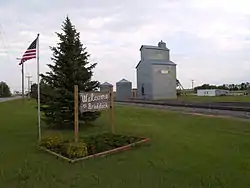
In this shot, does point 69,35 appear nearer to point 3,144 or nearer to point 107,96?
point 107,96

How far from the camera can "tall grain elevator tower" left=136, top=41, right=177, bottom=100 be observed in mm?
50781

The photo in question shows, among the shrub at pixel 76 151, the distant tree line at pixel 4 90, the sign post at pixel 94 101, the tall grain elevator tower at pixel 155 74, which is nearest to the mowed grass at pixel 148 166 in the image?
the shrub at pixel 76 151

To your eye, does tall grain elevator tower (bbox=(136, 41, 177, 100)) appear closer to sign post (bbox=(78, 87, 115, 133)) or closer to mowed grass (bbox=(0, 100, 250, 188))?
sign post (bbox=(78, 87, 115, 133))

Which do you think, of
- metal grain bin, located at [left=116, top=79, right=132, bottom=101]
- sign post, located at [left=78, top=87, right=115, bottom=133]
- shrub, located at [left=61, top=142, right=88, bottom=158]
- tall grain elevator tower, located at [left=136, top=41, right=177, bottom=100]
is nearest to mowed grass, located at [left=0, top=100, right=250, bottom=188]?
shrub, located at [left=61, top=142, right=88, bottom=158]

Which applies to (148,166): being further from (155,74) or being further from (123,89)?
(123,89)

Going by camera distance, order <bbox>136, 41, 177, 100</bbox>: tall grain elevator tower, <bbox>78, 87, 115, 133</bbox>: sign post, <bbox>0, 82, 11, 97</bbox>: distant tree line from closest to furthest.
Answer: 1. <bbox>78, 87, 115, 133</bbox>: sign post
2. <bbox>136, 41, 177, 100</bbox>: tall grain elevator tower
3. <bbox>0, 82, 11, 97</bbox>: distant tree line

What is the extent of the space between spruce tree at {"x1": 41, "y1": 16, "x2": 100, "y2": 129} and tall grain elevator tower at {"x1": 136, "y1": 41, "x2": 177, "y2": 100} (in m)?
33.5

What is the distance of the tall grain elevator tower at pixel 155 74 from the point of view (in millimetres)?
50781

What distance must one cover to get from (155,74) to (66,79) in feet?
114

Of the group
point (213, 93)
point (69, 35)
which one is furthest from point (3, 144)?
point (213, 93)

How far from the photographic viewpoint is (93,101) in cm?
1299

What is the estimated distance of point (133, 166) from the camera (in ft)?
28.9

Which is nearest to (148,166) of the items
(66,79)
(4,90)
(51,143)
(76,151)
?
(76,151)

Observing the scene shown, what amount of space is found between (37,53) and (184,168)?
8.42m
